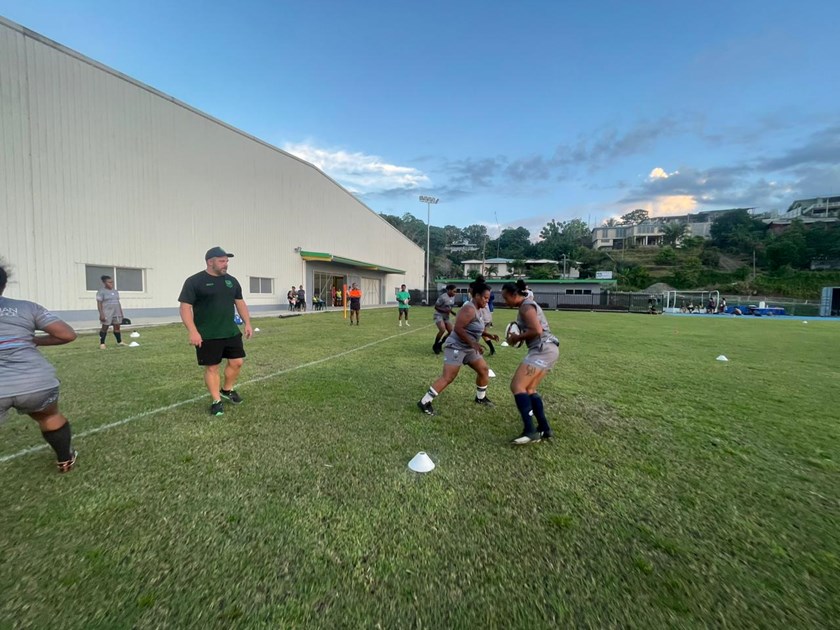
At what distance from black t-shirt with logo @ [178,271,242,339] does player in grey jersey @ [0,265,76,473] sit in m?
1.50

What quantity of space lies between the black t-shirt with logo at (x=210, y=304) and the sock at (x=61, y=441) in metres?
1.60

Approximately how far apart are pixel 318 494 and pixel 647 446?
3205 mm

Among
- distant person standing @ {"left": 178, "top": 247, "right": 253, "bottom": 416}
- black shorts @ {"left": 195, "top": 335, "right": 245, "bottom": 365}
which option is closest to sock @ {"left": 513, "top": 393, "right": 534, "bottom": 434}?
distant person standing @ {"left": 178, "top": 247, "right": 253, "bottom": 416}

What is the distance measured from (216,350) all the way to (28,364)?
1796 millimetres

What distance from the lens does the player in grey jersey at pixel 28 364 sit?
2574mm

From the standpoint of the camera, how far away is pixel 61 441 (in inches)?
117

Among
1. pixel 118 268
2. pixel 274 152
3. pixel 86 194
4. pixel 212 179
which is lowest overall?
pixel 118 268

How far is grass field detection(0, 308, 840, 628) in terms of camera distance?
72.0 inches

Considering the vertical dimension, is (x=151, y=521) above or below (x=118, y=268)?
below

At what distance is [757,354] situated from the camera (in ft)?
33.2

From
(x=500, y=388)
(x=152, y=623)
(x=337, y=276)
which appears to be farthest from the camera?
(x=337, y=276)

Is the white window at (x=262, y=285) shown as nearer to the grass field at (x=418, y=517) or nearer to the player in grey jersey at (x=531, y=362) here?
the grass field at (x=418, y=517)

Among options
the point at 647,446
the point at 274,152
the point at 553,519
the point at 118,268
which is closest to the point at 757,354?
the point at 647,446

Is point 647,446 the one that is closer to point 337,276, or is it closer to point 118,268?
point 118,268
